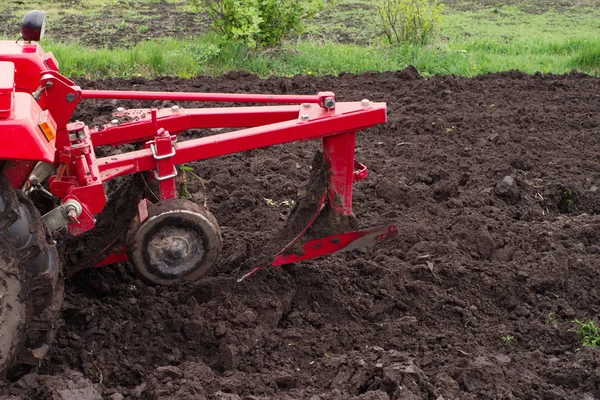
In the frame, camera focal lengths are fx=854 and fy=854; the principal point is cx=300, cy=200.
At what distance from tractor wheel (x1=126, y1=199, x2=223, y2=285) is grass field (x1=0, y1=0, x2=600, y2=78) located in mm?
5409

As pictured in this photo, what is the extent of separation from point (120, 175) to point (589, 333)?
256 centimetres

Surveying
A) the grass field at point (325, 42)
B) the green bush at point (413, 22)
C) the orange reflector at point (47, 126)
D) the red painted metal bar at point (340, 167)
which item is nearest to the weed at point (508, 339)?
the red painted metal bar at point (340, 167)

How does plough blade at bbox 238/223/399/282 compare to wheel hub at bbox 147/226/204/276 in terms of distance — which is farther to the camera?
plough blade at bbox 238/223/399/282

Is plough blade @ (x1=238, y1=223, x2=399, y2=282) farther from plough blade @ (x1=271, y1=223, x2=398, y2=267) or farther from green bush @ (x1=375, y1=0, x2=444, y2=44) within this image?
green bush @ (x1=375, y1=0, x2=444, y2=44)

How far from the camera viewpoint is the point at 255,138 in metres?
4.45

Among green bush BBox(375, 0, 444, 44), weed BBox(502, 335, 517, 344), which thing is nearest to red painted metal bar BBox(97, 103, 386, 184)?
weed BBox(502, 335, 517, 344)

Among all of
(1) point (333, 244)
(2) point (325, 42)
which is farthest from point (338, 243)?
(2) point (325, 42)

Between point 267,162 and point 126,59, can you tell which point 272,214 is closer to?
point 267,162

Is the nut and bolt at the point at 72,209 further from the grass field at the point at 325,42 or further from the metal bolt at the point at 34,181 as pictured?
the grass field at the point at 325,42

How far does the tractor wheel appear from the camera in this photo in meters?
4.21

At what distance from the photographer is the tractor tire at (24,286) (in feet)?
11.6

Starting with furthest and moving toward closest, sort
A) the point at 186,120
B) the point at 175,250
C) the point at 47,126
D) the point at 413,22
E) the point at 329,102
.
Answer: the point at 413,22, the point at 186,120, the point at 329,102, the point at 175,250, the point at 47,126

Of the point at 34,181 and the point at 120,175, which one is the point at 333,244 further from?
the point at 34,181

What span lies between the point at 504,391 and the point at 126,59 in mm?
6865
